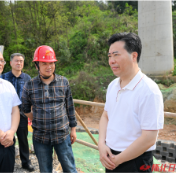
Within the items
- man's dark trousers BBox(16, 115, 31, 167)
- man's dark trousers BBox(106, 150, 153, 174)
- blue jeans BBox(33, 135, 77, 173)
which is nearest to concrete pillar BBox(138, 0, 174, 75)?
man's dark trousers BBox(16, 115, 31, 167)

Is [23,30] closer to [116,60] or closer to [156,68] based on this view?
[156,68]

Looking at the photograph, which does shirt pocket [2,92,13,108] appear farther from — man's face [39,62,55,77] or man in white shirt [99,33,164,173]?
man in white shirt [99,33,164,173]

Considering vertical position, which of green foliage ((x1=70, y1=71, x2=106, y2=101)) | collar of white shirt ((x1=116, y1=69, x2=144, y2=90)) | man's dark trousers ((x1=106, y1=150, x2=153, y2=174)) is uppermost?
collar of white shirt ((x1=116, y1=69, x2=144, y2=90))

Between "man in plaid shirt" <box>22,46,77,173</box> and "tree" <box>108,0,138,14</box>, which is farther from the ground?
"tree" <box>108,0,138,14</box>

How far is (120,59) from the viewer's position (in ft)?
4.00

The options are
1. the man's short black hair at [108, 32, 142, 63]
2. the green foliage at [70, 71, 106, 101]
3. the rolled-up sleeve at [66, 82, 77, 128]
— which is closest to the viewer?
the man's short black hair at [108, 32, 142, 63]

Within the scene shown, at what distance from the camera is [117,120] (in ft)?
4.03

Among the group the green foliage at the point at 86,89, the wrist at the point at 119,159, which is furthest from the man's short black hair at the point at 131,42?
the green foliage at the point at 86,89

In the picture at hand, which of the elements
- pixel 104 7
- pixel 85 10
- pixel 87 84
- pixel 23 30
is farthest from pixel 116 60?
pixel 104 7

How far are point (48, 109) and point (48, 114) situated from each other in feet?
0.18

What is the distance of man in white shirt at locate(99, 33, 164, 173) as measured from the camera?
43.6 inches

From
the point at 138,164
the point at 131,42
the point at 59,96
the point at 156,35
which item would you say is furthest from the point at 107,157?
the point at 156,35

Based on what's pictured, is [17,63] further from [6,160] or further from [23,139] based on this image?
[6,160]

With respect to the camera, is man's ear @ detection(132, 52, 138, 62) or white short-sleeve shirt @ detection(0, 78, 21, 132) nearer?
man's ear @ detection(132, 52, 138, 62)
